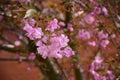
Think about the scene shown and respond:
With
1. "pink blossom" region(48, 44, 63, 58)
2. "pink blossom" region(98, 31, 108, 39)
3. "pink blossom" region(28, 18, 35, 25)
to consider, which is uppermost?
"pink blossom" region(28, 18, 35, 25)

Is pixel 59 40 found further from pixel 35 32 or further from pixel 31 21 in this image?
pixel 31 21

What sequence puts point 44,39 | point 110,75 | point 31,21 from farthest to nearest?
1. point 110,75
2. point 31,21
3. point 44,39

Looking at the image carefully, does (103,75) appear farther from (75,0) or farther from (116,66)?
(75,0)

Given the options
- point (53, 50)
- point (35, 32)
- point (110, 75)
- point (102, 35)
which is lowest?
point (110, 75)

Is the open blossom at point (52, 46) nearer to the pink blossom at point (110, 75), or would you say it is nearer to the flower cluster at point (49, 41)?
the flower cluster at point (49, 41)

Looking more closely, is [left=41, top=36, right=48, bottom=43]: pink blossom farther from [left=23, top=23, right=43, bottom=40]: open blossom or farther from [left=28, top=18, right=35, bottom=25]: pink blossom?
[left=28, top=18, right=35, bottom=25]: pink blossom

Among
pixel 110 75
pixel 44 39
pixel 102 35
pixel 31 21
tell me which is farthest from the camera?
pixel 102 35

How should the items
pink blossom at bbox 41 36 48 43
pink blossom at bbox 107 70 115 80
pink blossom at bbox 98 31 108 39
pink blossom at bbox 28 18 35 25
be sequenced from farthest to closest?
pink blossom at bbox 98 31 108 39, pink blossom at bbox 107 70 115 80, pink blossom at bbox 28 18 35 25, pink blossom at bbox 41 36 48 43

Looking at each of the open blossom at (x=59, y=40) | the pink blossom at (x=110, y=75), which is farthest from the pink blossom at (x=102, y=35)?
the open blossom at (x=59, y=40)

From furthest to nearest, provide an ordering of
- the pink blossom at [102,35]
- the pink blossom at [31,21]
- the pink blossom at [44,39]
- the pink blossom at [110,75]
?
the pink blossom at [102,35]
the pink blossom at [110,75]
the pink blossom at [31,21]
the pink blossom at [44,39]

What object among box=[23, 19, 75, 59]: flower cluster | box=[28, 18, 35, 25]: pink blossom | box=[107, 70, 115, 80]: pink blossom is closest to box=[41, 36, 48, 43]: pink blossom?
box=[23, 19, 75, 59]: flower cluster

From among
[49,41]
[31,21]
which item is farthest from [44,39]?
[31,21]

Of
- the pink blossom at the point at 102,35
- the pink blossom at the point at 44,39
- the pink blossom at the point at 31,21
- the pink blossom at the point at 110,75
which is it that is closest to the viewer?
the pink blossom at the point at 44,39
